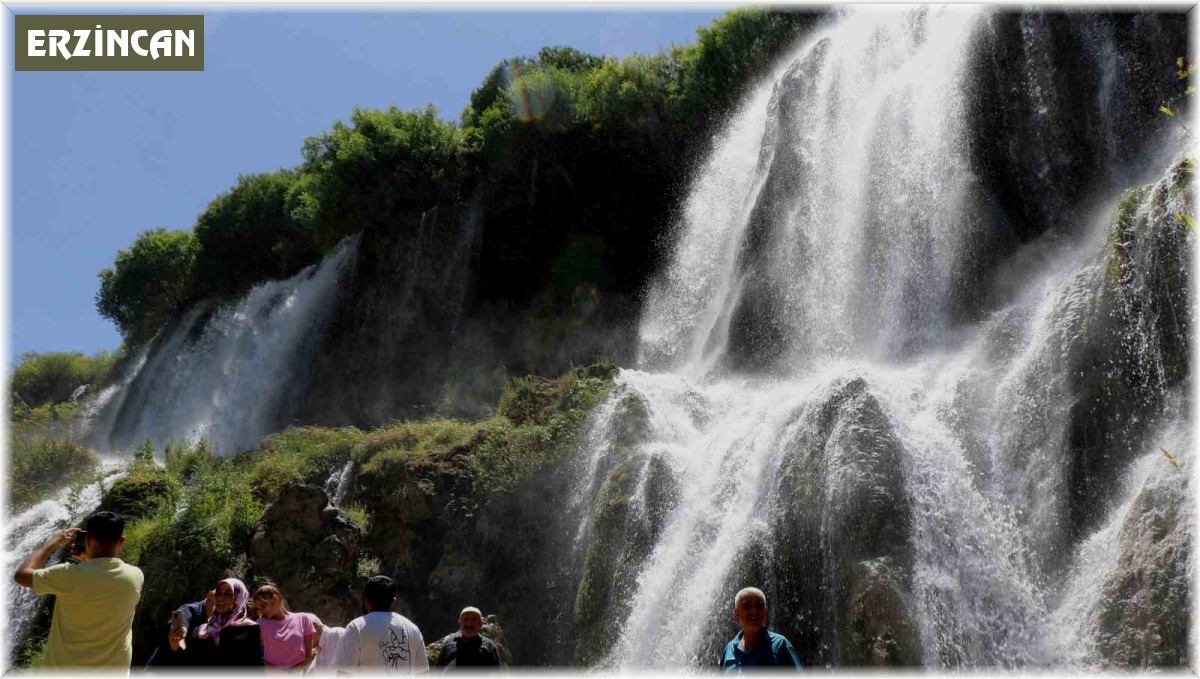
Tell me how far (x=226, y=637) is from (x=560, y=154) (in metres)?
22.7

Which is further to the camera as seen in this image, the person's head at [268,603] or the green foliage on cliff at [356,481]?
the green foliage on cliff at [356,481]

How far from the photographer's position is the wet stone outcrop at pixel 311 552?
48.2 ft

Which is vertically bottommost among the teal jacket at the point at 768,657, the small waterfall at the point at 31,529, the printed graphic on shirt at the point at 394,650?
the small waterfall at the point at 31,529

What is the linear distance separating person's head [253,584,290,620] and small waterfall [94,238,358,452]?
2129 cm

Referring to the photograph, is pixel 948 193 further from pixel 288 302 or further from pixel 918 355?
pixel 288 302

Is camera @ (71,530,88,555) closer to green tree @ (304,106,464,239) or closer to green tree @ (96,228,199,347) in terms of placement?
green tree @ (304,106,464,239)

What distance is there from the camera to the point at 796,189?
65.7 ft

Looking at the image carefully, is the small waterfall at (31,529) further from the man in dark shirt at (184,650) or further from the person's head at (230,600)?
the person's head at (230,600)

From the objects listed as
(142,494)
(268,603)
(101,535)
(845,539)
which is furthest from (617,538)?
(142,494)

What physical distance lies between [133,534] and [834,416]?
1184 centimetres

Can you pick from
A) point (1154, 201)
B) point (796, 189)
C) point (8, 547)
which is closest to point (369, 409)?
point (8, 547)

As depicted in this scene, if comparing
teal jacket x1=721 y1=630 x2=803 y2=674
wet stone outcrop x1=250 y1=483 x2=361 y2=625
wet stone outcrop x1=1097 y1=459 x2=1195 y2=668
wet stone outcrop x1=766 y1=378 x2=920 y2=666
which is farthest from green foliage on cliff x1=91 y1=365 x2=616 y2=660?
teal jacket x1=721 y1=630 x2=803 y2=674

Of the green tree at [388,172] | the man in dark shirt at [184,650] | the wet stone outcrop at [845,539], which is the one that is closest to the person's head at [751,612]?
the man in dark shirt at [184,650]

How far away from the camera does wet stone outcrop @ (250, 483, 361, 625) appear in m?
14.7
